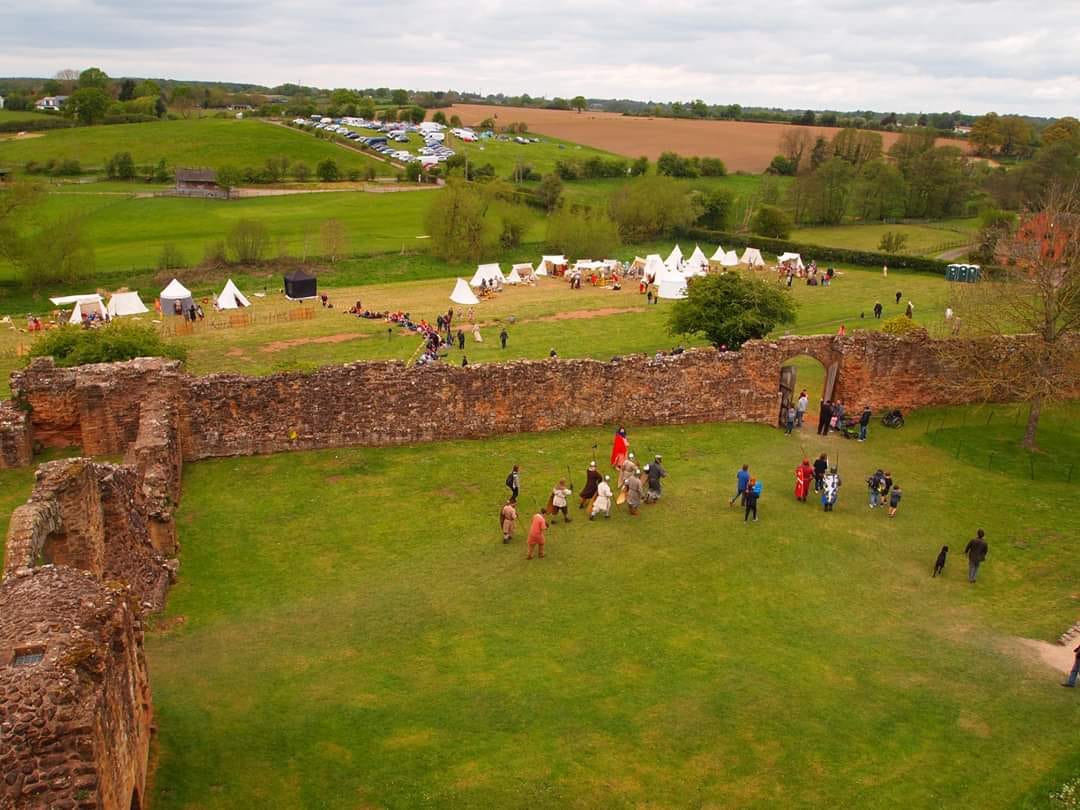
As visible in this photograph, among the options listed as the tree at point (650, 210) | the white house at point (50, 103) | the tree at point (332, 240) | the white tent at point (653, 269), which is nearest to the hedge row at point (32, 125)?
the white house at point (50, 103)

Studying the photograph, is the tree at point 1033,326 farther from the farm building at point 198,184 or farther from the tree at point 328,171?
the tree at point 328,171

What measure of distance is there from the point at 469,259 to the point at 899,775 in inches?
1983

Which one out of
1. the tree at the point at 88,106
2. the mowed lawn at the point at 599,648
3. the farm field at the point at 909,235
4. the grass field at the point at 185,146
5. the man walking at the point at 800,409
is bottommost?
the mowed lawn at the point at 599,648

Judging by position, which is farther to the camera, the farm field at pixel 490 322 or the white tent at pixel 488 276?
the white tent at pixel 488 276

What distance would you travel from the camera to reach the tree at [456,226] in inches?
2228

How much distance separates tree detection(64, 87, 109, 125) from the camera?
108 m

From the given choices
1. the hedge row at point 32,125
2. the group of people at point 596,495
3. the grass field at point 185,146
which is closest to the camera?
the group of people at point 596,495

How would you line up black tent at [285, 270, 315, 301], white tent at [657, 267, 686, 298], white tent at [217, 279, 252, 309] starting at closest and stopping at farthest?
white tent at [217, 279, 252, 309], black tent at [285, 270, 315, 301], white tent at [657, 267, 686, 298]

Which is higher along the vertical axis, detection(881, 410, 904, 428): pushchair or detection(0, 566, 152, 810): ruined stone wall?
detection(0, 566, 152, 810): ruined stone wall

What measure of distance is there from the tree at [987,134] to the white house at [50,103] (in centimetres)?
12497

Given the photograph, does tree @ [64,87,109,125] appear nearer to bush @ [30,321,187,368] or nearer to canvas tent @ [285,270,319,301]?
canvas tent @ [285,270,319,301]

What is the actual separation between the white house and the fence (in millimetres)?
134122

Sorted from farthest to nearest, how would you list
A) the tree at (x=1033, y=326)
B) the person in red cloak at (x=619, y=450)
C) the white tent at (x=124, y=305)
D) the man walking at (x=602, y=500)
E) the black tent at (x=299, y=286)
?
the black tent at (x=299, y=286) → the white tent at (x=124, y=305) → the tree at (x=1033, y=326) → the person in red cloak at (x=619, y=450) → the man walking at (x=602, y=500)

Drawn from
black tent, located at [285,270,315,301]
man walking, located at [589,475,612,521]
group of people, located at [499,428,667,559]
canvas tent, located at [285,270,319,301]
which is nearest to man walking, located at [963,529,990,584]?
group of people, located at [499,428,667,559]
